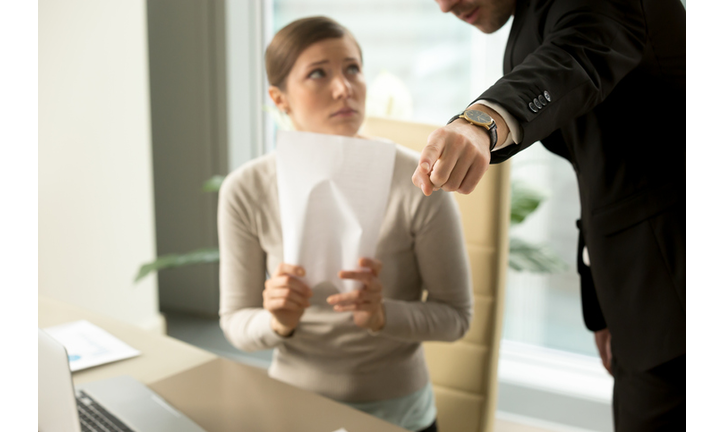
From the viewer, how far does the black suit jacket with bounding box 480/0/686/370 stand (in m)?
0.71

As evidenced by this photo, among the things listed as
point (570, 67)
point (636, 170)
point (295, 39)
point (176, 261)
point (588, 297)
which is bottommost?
point (176, 261)

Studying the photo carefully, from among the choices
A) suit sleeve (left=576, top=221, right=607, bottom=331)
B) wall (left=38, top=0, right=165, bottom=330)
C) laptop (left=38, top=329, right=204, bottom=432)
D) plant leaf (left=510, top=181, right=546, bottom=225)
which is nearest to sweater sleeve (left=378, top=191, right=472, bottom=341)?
suit sleeve (left=576, top=221, right=607, bottom=331)

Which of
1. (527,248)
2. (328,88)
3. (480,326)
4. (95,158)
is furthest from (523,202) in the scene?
(95,158)

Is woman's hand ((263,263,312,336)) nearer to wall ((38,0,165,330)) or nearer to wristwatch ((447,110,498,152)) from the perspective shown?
wristwatch ((447,110,498,152))

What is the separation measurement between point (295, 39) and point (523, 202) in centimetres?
113

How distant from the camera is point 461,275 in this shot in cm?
110

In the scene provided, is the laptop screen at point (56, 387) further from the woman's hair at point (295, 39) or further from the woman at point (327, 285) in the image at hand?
the woman's hair at point (295, 39)

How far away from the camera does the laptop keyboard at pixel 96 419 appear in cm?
80

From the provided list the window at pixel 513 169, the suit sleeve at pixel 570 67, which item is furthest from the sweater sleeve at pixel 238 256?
the window at pixel 513 169

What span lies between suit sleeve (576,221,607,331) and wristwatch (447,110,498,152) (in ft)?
1.85

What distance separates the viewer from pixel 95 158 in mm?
2475

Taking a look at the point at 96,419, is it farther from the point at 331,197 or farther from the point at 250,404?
the point at 331,197

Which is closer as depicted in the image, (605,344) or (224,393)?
(224,393)

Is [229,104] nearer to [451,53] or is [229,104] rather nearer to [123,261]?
[123,261]
